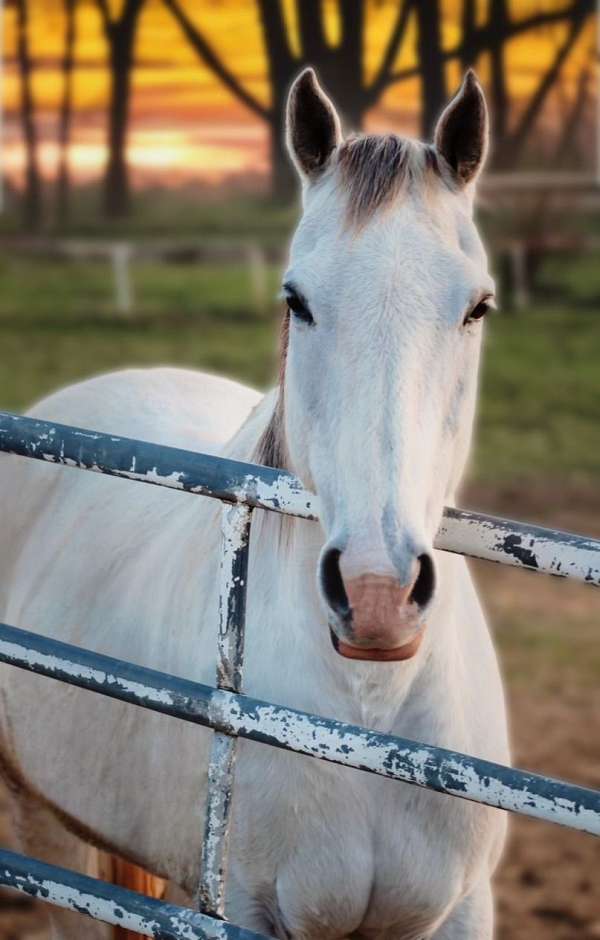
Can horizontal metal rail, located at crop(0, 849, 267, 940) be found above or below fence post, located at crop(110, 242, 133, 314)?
below

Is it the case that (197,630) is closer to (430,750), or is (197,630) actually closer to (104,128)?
(430,750)

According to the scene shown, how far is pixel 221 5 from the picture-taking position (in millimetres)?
15203

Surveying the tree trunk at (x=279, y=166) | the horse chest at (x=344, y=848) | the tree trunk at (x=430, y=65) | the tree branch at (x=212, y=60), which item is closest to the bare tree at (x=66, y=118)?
the tree branch at (x=212, y=60)

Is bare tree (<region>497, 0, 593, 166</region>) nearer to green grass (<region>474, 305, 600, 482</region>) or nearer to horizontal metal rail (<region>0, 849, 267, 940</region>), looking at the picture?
green grass (<region>474, 305, 600, 482</region>)

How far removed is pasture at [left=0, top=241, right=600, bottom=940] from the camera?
14.5 ft

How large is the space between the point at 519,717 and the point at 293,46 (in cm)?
1109

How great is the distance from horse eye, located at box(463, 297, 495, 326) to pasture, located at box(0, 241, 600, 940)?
2.64 metres

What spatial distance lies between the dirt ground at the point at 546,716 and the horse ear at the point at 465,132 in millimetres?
2709

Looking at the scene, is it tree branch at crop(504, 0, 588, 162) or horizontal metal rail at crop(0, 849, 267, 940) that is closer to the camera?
horizontal metal rail at crop(0, 849, 267, 940)

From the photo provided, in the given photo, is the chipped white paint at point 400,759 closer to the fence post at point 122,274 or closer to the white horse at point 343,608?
the white horse at point 343,608

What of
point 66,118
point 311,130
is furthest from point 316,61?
point 311,130

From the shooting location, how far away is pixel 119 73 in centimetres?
1566

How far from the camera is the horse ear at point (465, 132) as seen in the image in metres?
1.88

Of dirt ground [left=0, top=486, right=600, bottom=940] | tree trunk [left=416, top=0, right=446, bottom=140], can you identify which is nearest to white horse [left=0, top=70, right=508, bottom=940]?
dirt ground [left=0, top=486, right=600, bottom=940]
